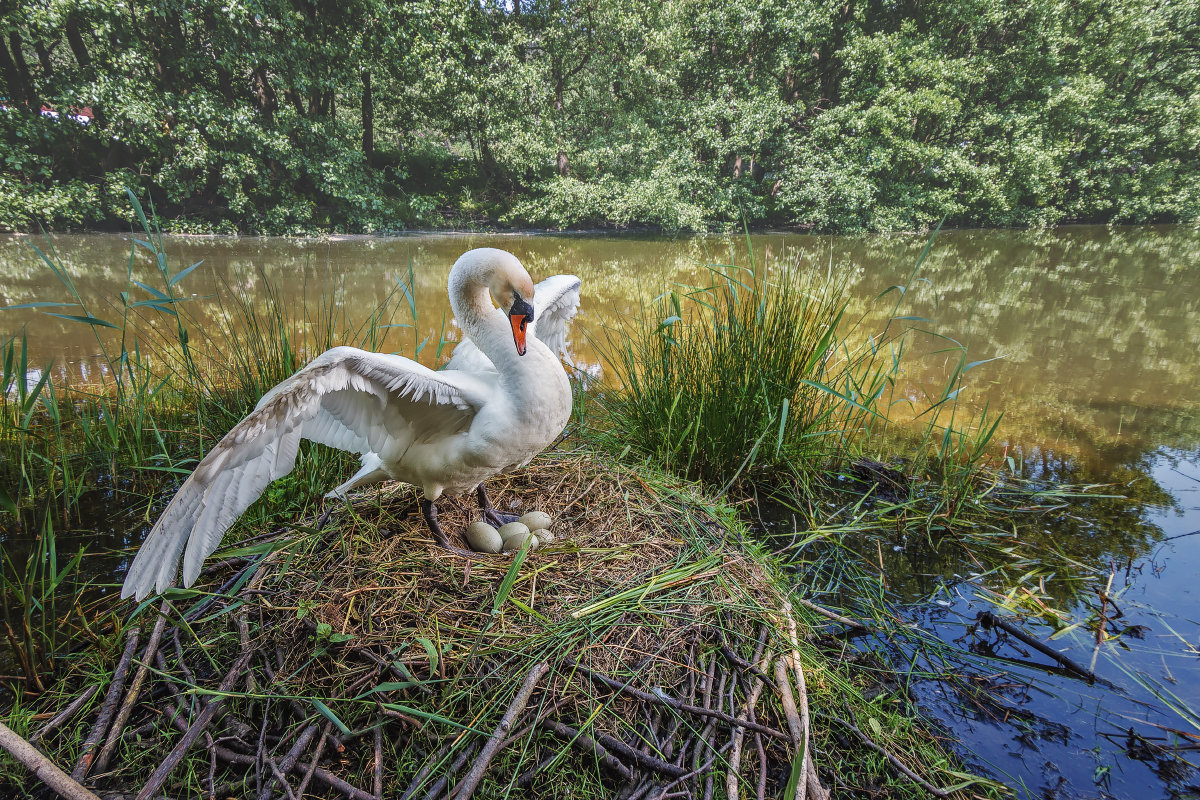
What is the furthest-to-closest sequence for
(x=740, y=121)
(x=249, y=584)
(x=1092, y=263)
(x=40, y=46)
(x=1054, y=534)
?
(x=740, y=121) → (x=40, y=46) → (x=1092, y=263) → (x=1054, y=534) → (x=249, y=584)

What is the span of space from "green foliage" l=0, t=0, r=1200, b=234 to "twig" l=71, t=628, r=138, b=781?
1283 centimetres

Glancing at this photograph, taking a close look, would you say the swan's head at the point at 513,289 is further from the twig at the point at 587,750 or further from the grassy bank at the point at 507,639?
the twig at the point at 587,750

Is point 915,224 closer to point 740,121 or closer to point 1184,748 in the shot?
point 740,121

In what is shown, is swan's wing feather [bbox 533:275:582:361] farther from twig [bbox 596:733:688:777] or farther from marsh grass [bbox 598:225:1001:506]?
twig [bbox 596:733:688:777]

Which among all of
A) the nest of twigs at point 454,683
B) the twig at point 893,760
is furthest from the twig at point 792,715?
the twig at point 893,760

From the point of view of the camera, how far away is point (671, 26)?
44.4ft

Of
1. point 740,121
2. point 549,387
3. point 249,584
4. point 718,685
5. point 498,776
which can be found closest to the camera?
point 498,776

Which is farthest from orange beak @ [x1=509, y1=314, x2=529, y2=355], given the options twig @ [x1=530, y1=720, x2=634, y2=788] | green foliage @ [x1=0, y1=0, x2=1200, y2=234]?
green foliage @ [x1=0, y1=0, x2=1200, y2=234]

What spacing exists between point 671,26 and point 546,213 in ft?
18.5

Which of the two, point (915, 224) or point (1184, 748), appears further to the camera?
point (915, 224)

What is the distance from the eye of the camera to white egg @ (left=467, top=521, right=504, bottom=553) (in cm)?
190

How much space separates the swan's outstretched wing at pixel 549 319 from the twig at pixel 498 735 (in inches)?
46.9

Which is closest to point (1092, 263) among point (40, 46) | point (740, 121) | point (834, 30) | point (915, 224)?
point (915, 224)

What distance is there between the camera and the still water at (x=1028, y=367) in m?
1.49
